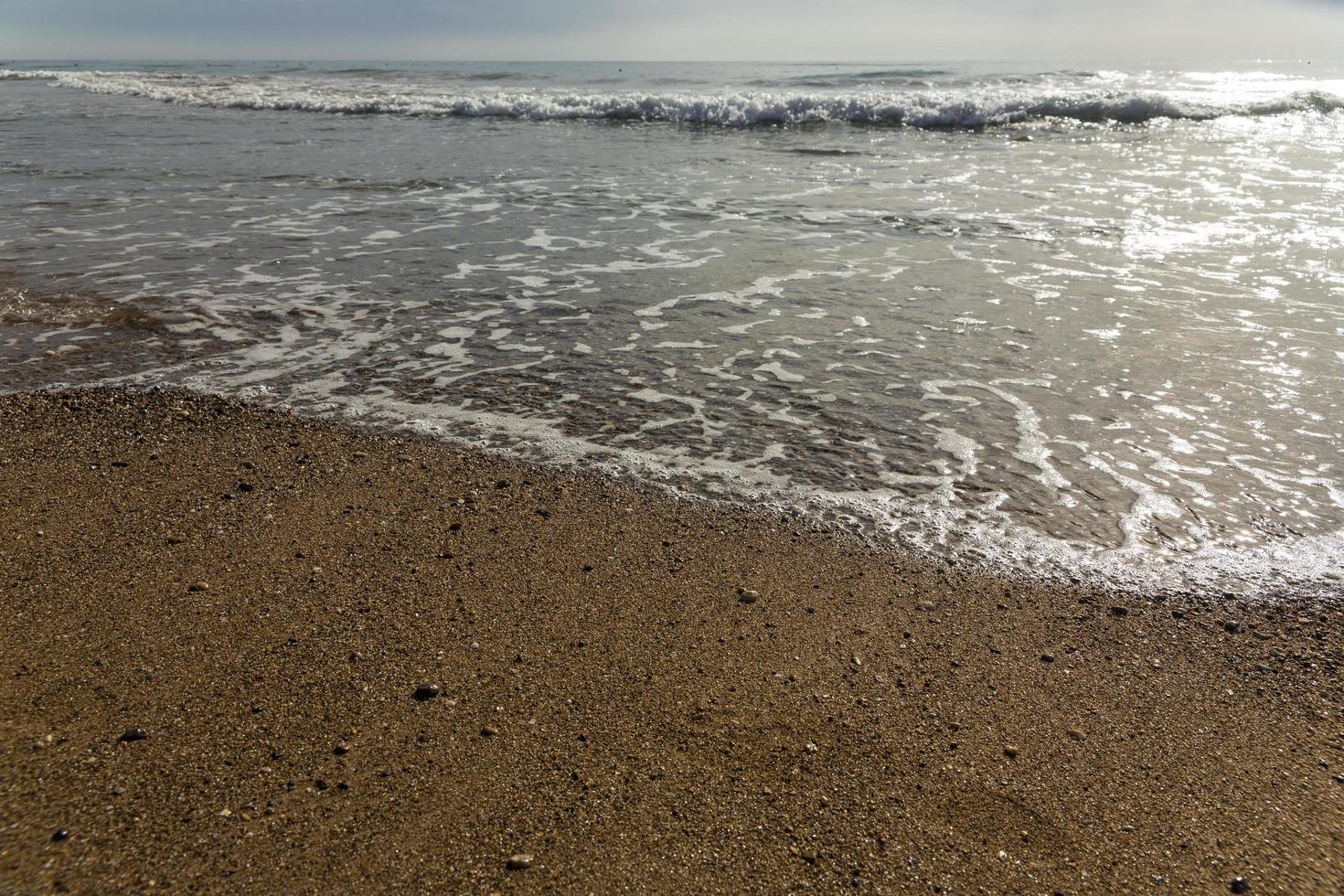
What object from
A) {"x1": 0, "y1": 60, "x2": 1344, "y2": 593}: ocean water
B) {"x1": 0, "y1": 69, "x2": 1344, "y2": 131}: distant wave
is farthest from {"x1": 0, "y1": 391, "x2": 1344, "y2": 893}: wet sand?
{"x1": 0, "y1": 69, "x2": 1344, "y2": 131}: distant wave

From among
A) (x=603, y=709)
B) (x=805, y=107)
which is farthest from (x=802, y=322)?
→ (x=805, y=107)

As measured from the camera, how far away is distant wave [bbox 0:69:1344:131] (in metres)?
21.0

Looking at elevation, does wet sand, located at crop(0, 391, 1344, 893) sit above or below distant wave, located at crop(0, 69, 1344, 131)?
below

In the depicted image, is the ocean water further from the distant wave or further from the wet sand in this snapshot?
the distant wave

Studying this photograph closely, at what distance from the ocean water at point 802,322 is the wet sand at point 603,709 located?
513 millimetres

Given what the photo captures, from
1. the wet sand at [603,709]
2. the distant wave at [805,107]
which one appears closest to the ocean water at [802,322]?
the wet sand at [603,709]

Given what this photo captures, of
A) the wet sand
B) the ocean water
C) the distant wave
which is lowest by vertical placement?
the wet sand

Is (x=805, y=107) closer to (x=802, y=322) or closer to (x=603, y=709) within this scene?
(x=802, y=322)

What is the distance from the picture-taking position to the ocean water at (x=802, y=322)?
383 cm

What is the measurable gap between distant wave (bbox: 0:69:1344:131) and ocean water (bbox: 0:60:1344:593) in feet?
24.1

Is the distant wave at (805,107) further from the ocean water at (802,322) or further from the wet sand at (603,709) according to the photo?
the wet sand at (603,709)

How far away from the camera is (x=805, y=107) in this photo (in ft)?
75.3

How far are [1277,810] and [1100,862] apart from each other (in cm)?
58

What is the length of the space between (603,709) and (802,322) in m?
4.10
